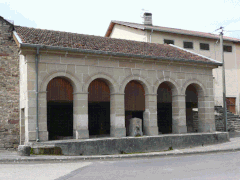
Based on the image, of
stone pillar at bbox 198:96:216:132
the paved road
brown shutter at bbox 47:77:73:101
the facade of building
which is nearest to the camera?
the paved road

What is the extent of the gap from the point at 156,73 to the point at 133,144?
384cm

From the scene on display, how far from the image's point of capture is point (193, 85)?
16250 mm

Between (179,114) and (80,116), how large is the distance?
533cm

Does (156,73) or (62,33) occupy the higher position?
(62,33)

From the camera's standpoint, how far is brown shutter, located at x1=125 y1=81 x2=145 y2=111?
14.3 meters

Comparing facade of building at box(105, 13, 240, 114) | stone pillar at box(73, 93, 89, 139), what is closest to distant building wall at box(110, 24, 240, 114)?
facade of building at box(105, 13, 240, 114)

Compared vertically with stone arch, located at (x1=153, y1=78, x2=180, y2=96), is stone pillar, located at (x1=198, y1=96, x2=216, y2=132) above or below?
below

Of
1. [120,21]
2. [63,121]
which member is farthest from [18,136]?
[120,21]

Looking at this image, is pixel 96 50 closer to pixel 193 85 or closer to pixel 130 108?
pixel 130 108

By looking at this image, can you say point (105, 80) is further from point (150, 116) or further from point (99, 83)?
point (150, 116)

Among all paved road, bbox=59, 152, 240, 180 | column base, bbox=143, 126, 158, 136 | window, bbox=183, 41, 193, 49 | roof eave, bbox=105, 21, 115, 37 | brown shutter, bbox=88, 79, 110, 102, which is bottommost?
paved road, bbox=59, 152, 240, 180

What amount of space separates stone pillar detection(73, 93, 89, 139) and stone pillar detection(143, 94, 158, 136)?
3187mm

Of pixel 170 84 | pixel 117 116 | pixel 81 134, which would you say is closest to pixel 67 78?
pixel 81 134

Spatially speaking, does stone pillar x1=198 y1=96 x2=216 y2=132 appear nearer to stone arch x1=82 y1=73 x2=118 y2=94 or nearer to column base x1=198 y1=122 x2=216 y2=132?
column base x1=198 y1=122 x2=216 y2=132
